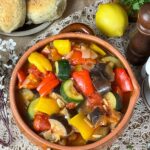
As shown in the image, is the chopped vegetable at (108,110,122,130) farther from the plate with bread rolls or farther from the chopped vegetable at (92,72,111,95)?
the plate with bread rolls

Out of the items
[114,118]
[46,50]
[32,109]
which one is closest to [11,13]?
[46,50]

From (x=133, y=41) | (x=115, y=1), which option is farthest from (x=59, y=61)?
(x=115, y=1)

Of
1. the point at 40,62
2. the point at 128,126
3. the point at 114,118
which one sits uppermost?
the point at 40,62

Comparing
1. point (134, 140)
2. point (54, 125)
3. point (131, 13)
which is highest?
point (131, 13)

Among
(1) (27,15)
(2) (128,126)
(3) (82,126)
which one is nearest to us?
(3) (82,126)

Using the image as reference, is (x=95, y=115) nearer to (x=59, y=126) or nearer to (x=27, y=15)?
(x=59, y=126)

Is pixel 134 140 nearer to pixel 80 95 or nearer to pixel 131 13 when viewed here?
pixel 80 95

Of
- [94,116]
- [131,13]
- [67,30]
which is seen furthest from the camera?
[131,13]
